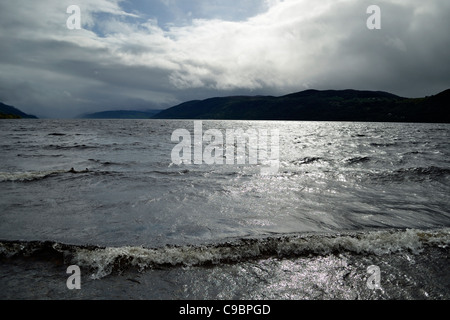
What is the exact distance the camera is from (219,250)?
6.13 m

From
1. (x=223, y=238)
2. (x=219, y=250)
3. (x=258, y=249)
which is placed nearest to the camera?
(x=219, y=250)

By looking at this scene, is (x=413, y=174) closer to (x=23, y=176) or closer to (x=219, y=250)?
(x=219, y=250)

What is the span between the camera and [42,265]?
551 cm

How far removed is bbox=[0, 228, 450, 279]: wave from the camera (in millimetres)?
5629

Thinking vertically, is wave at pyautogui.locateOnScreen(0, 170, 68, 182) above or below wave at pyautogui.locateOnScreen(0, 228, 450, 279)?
above

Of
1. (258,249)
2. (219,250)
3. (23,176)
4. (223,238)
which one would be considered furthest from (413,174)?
(23,176)

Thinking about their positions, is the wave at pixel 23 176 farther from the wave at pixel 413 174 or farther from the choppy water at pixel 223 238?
the wave at pixel 413 174

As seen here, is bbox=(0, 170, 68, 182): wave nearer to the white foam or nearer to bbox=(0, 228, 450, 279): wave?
bbox=(0, 228, 450, 279): wave

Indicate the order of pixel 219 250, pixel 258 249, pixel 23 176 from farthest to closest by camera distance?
1. pixel 23 176
2. pixel 258 249
3. pixel 219 250

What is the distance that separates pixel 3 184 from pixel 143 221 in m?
9.88

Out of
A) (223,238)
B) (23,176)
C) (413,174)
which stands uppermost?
(23,176)

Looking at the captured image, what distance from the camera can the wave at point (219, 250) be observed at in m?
5.63

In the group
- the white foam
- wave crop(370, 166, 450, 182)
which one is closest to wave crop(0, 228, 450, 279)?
the white foam
